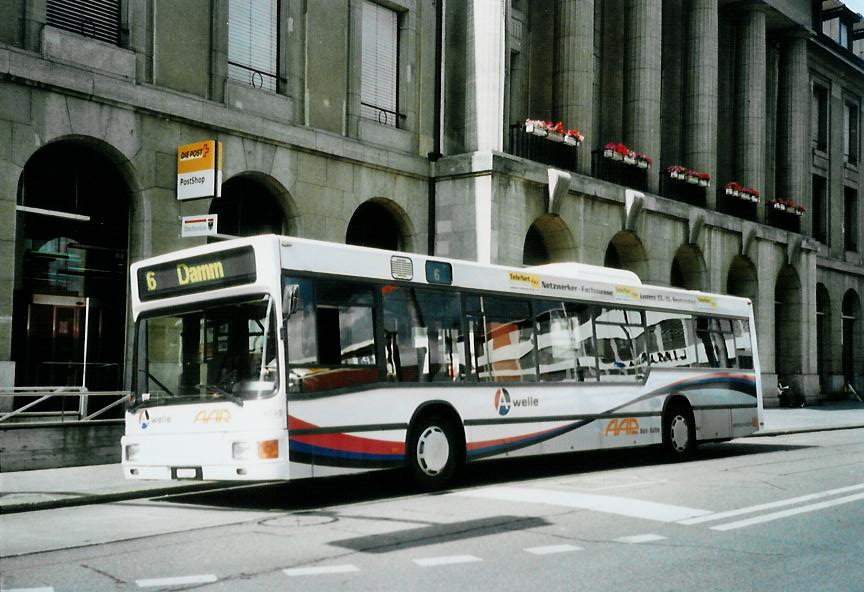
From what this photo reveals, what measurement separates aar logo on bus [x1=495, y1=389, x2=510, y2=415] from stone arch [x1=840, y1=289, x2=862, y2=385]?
118 feet

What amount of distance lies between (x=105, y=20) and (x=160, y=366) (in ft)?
26.4

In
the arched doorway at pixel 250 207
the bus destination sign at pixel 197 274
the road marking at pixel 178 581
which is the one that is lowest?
the road marking at pixel 178 581

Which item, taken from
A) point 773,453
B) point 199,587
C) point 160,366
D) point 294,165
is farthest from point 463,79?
point 199,587

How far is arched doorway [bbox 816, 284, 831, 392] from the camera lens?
43.9 m

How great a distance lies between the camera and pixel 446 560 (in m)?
7.83

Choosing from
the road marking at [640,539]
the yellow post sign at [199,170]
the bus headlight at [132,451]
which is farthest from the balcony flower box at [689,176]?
the road marking at [640,539]

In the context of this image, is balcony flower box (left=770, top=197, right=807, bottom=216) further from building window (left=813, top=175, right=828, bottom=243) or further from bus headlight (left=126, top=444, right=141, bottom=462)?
bus headlight (left=126, top=444, right=141, bottom=462)

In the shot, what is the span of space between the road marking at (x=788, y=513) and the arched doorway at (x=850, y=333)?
36.4 m

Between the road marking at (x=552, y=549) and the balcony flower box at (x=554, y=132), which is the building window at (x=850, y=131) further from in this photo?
the road marking at (x=552, y=549)

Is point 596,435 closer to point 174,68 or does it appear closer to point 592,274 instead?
point 592,274

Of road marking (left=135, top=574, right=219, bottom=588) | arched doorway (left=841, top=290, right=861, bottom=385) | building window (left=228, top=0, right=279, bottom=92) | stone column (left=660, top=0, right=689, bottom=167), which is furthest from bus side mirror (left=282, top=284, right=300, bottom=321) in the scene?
arched doorway (left=841, top=290, right=861, bottom=385)

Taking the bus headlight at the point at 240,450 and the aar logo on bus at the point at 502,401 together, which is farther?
the aar logo on bus at the point at 502,401

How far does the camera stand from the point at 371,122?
22.4 meters

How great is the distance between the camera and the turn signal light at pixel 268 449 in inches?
421
